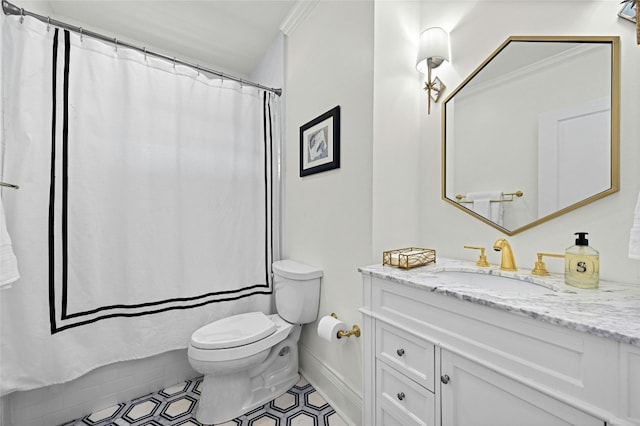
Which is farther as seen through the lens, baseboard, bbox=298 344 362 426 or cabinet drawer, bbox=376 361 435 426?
baseboard, bbox=298 344 362 426

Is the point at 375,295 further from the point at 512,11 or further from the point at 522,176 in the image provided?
the point at 512,11

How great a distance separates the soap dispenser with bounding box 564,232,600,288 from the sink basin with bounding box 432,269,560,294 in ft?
0.17

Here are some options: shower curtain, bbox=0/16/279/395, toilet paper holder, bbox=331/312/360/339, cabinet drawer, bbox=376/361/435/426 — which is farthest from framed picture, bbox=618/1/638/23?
shower curtain, bbox=0/16/279/395

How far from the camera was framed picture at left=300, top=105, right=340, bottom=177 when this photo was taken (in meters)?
1.47

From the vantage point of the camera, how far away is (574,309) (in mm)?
622

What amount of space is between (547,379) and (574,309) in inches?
6.8

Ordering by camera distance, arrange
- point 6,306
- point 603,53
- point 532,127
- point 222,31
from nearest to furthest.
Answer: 1. point 603,53
2. point 532,127
3. point 6,306
4. point 222,31

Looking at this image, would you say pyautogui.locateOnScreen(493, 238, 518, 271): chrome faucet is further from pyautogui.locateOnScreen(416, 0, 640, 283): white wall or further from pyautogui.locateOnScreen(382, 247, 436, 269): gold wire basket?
pyautogui.locateOnScreen(382, 247, 436, 269): gold wire basket

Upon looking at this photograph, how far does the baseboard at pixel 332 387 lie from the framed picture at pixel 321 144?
1.17 meters

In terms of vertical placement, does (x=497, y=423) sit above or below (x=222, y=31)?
below

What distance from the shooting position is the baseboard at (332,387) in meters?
1.34

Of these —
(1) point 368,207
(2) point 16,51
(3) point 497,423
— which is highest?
(2) point 16,51

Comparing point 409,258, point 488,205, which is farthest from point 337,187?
point 488,205

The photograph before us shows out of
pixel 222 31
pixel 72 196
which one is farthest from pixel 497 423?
pixel 222 31
